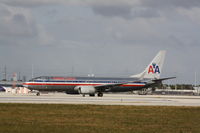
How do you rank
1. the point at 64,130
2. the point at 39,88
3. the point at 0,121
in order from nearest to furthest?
the point at 64,130 < the point at 0,121 < the point at 39,88

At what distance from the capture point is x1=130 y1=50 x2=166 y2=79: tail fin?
79.4m

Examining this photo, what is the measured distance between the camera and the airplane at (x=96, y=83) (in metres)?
72.5

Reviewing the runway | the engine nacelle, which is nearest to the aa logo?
the engine nacelle

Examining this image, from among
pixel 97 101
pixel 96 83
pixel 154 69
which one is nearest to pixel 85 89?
pixel 96 83

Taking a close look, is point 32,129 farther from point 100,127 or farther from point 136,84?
point 136,84

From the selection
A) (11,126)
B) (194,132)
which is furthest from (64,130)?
(194,132)

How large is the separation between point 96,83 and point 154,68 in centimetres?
1352

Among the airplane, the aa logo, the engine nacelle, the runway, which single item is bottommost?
the runway

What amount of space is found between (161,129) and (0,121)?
938 cm

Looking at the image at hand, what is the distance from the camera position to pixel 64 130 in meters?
19.9

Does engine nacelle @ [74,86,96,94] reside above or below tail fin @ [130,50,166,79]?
below

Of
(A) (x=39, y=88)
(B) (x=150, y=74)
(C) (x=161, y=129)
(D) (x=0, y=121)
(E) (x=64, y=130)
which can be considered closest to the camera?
(E) (x=64, y=130)

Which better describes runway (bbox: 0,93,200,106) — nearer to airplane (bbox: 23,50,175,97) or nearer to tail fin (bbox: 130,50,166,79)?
airplane (bbox: 23,50,175,97)

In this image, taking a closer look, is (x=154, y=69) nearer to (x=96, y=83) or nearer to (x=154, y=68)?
(x=154, y=68)
